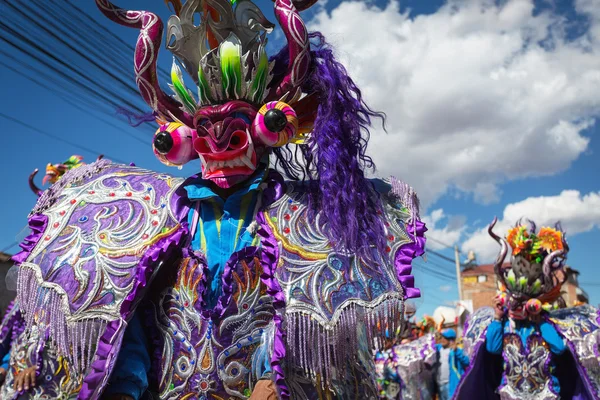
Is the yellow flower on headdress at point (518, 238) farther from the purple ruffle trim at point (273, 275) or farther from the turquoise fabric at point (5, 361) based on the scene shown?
the turquoise fabric at point (5, 361)

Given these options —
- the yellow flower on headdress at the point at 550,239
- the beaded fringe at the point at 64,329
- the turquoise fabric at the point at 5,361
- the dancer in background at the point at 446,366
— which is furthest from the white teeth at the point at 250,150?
the dancer in background at the point at 446,366

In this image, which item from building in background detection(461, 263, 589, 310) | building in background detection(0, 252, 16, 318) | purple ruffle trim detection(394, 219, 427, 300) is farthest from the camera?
building in background detection(461, 263, 589, 310)

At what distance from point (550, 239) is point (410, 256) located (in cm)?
350

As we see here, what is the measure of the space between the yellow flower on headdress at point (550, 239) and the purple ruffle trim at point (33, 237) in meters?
4.09

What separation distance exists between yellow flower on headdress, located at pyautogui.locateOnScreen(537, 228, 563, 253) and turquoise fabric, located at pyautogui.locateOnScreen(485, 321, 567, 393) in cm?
62

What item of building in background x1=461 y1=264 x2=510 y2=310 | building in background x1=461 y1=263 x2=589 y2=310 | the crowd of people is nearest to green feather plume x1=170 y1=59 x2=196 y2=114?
the crowd of people

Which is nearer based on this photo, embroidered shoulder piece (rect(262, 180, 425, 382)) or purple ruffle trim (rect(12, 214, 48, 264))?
embroidered shoulder piece (rect(262, 180, 425, 382))

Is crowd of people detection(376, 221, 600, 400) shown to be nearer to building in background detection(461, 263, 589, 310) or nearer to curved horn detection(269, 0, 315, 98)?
curved horn detection(269, 0, 315, 98)

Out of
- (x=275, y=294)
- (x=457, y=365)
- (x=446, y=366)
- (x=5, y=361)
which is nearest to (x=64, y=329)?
(x=275, y=294)

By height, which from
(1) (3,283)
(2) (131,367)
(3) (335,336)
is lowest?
(2) (131,367)

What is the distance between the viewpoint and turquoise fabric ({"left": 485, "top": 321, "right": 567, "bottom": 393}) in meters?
4.59

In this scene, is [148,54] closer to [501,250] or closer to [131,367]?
[131,367]

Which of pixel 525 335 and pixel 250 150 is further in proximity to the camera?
pixel 525 335

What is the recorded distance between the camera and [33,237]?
1908 mm
